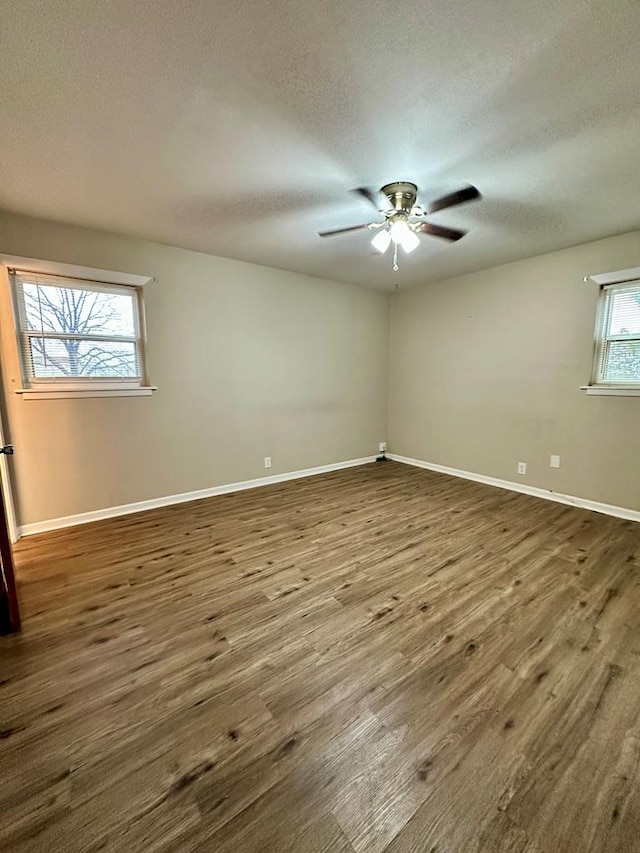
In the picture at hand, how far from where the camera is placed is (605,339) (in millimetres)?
3348

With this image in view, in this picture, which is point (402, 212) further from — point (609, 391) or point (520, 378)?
point (609, 391)

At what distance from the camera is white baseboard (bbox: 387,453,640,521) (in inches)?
130

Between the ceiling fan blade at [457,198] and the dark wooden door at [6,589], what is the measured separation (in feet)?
9.38

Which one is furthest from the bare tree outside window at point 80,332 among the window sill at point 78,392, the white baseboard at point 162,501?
the white baseboard at point 162,501

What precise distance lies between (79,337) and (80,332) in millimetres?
46

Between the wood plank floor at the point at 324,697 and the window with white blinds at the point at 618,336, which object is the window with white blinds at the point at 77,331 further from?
the window with white blinds at the point at 618,336

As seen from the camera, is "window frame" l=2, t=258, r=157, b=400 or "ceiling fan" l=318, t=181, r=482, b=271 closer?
"ceiling fan" l=318, t=181, r=482, b=271

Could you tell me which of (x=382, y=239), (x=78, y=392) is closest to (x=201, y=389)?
(x=78, y=392)

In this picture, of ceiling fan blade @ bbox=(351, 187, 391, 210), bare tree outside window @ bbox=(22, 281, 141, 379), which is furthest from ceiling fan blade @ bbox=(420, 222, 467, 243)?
bare tree outside window @ bbox=(22, 281, 141, 379)

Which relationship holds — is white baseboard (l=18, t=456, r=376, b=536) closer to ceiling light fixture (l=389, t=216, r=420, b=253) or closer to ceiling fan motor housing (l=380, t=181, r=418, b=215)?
ceiling light fixture (l=389, t=216, r=420, b=253)

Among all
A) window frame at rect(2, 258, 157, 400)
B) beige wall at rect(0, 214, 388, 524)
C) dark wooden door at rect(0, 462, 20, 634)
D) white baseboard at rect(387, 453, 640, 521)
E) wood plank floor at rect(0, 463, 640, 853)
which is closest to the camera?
wood plank floor at rect(0, 463, 640, 853)

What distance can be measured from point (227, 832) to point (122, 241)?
3896 millimetres

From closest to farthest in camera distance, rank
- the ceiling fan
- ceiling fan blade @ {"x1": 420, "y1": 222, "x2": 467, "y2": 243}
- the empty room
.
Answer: the empty room < the ceiling fan < ceiling fan blade @ {"x1": 420, "y1": 222, "x2": 467, "y2": 243}

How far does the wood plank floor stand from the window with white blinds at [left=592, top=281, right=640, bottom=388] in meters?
1.54
